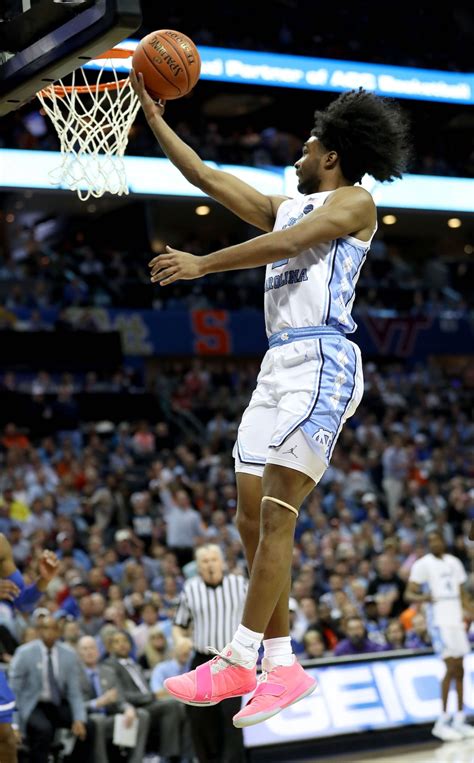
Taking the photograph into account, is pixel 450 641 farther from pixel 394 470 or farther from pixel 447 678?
pixel 394 470

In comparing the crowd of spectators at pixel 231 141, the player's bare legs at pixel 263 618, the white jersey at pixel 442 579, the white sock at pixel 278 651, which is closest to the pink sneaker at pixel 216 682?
the player's bare legs at pixel 263 618

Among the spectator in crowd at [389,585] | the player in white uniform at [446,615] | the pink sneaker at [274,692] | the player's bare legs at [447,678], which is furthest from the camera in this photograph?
the spectator in crowd at [389,585]

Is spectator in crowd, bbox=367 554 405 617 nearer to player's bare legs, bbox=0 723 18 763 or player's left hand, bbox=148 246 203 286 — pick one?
player's bare legs, bbox=0 723 18 763

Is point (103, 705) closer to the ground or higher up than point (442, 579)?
closer to the ground

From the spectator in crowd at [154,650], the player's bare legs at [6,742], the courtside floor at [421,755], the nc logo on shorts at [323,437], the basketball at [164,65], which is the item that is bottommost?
the courtside floor at [421,755]

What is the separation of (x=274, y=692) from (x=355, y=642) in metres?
7.12

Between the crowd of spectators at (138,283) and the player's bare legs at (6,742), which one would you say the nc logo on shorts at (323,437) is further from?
the crowd of spectators at (138,283)

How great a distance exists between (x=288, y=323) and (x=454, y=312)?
2128 centimetres

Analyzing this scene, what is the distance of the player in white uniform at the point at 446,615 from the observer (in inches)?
422

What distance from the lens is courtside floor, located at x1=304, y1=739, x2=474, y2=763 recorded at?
988 centimetres

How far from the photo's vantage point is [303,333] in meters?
4.10

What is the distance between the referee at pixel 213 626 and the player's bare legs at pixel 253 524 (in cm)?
453

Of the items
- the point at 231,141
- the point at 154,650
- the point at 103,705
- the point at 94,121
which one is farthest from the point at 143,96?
the point at 231,141

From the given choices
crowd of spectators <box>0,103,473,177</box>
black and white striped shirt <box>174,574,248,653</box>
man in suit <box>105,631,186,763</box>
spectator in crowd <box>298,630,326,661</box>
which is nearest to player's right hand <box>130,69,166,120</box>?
black and white striped shirt <box>174,574,248,653</box>
